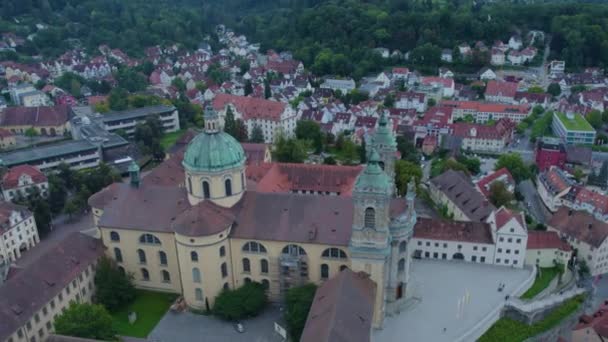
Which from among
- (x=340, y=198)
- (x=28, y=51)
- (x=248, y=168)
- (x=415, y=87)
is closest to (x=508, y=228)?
(x=340, y=198)

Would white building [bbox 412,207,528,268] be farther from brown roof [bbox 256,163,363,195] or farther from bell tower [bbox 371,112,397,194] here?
Answer: brown roof [bbox 256,163,363,195]

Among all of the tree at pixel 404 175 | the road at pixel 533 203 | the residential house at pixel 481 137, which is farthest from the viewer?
the residential house at pixel 481 137

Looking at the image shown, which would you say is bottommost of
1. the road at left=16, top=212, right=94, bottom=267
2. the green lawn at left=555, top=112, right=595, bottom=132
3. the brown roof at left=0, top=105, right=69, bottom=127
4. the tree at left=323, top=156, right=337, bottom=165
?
the road at left=16, top=212, right=94, bottom=267

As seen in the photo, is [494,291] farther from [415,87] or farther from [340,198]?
[415,87]

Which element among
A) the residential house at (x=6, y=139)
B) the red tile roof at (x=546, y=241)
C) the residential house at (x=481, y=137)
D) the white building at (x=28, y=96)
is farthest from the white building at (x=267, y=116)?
the red tile roof at (x=546, y=241)

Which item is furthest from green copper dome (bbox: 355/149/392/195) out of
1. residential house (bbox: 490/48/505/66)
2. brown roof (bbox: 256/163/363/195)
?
residential house (bbox: 490/48/505/66)

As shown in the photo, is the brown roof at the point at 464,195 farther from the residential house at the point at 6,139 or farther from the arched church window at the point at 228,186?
the residential house at the point at 6,139

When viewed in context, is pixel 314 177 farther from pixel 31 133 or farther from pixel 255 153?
pixel 31 133

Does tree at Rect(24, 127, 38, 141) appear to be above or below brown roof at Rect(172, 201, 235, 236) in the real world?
below

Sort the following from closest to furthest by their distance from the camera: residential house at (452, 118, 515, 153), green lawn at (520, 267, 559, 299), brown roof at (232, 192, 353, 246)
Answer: brown roof at (232, 192, 353, 246)
green lawn at (520, 267, 559, 299)
residential house at (452, 118, 515, 153)
